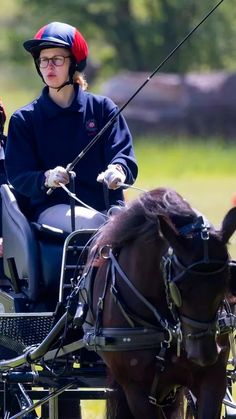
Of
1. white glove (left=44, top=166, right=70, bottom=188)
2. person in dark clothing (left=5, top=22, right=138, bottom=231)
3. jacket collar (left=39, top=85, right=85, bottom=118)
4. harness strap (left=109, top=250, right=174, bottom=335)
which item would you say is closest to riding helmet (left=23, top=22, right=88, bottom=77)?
person in dark clothing (left=5, top=22, right=138, bottom=231)

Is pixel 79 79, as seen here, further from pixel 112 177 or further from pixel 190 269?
pixel 190 269

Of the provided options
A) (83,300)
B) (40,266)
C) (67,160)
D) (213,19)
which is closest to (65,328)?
(83,300)

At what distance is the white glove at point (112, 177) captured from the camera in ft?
20.7

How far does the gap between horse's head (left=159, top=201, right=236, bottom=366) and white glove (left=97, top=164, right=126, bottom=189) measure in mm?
1169

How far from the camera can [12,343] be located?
21.7 feet

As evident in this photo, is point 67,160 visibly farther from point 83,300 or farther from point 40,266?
point 83,300

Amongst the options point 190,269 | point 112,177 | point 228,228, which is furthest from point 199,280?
point 112,177

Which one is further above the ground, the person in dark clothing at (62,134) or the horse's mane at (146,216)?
the person in dark clothing at (62,134)

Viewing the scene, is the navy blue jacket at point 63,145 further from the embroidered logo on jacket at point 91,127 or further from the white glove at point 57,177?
the white glove at point 57,177

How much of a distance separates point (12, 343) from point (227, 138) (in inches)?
917

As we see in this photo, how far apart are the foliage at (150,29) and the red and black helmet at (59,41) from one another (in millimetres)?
27470

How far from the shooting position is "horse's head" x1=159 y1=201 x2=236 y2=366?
5.08 meters

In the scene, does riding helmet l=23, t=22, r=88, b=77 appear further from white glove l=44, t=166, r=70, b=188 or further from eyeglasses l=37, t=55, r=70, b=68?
white glove l=44, t=166, r=70, b=188

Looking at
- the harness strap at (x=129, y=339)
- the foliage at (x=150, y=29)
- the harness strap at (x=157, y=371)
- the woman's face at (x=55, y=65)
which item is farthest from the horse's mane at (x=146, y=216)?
the foliage at (x=150, y=29)
